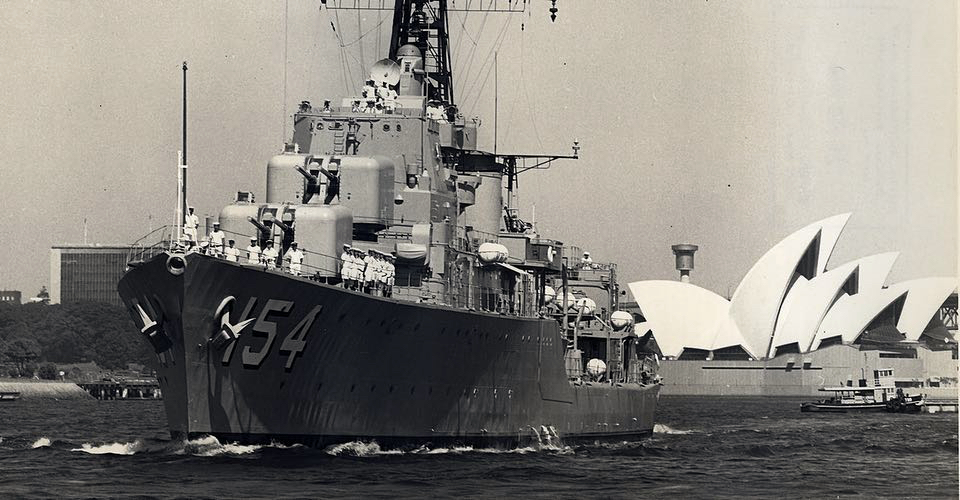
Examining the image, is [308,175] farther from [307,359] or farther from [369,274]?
[307,359]

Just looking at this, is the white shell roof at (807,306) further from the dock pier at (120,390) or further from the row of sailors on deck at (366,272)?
the row of sailors on deck at (366,272)

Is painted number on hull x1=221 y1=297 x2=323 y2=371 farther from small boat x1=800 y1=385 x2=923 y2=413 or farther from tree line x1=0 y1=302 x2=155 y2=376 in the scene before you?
tree line x1=0 y1=302 x2=155 y2=376

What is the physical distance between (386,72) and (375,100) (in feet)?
2.42

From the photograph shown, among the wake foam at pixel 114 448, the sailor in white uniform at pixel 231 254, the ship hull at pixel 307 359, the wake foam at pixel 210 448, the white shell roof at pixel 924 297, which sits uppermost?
the white shell roof at pixel 924 297

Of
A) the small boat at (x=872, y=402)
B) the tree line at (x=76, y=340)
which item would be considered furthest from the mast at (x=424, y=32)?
the tree line at (x=76, y=340)

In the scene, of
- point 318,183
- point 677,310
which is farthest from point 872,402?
point 318,183

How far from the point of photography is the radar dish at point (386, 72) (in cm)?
3406

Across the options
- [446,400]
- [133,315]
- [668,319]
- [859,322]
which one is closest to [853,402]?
[859,322]

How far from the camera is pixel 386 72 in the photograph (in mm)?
34062

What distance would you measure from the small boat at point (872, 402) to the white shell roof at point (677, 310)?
34335mm

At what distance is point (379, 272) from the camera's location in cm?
2880

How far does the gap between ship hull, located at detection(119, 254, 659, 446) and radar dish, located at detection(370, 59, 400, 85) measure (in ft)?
19.8

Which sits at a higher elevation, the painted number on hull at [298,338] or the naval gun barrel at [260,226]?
the naval gun barrel at [260,226]

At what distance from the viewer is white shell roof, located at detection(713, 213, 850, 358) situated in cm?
9900
